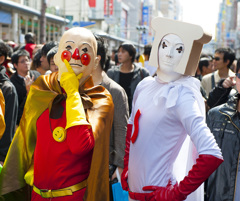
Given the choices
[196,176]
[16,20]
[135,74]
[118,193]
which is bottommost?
[118,193]

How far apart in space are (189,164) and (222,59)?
3.88 meters

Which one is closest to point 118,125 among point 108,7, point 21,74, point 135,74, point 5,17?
point 21,74

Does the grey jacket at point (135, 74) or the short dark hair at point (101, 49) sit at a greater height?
the short dark hair at point (101, 49)

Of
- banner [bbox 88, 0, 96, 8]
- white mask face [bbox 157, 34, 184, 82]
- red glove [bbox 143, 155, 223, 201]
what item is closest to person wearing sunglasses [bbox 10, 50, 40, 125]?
white mask face [bbox 157, 34, 184, 82]

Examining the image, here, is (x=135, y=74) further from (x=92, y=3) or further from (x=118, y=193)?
(x=92, y=3)

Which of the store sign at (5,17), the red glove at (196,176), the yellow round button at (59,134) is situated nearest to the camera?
the red glove at (196,176)

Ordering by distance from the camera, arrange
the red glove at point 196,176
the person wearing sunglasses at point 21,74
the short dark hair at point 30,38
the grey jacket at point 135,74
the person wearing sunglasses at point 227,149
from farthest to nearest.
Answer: the short dark hair at point 30,38 < the grey jacket at point 135,74 < the person wearing sunglasses at point 21,74 < the person wearing sunglasses at point 227,149 < the red glove at point 196,176

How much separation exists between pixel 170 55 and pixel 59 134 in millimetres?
864

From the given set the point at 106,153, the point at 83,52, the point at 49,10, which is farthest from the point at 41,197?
the point at 49,10

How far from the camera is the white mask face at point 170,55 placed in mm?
2383

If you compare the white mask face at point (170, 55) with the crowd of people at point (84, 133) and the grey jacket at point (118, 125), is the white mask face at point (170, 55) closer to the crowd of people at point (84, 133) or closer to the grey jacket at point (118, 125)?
the crowd of people at point (84, 133)

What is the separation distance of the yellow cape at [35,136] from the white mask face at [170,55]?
42cm

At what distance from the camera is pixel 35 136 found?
8.17ft

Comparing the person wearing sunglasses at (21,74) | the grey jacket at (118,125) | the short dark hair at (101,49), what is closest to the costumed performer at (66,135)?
the short dark hair at (101,49)
